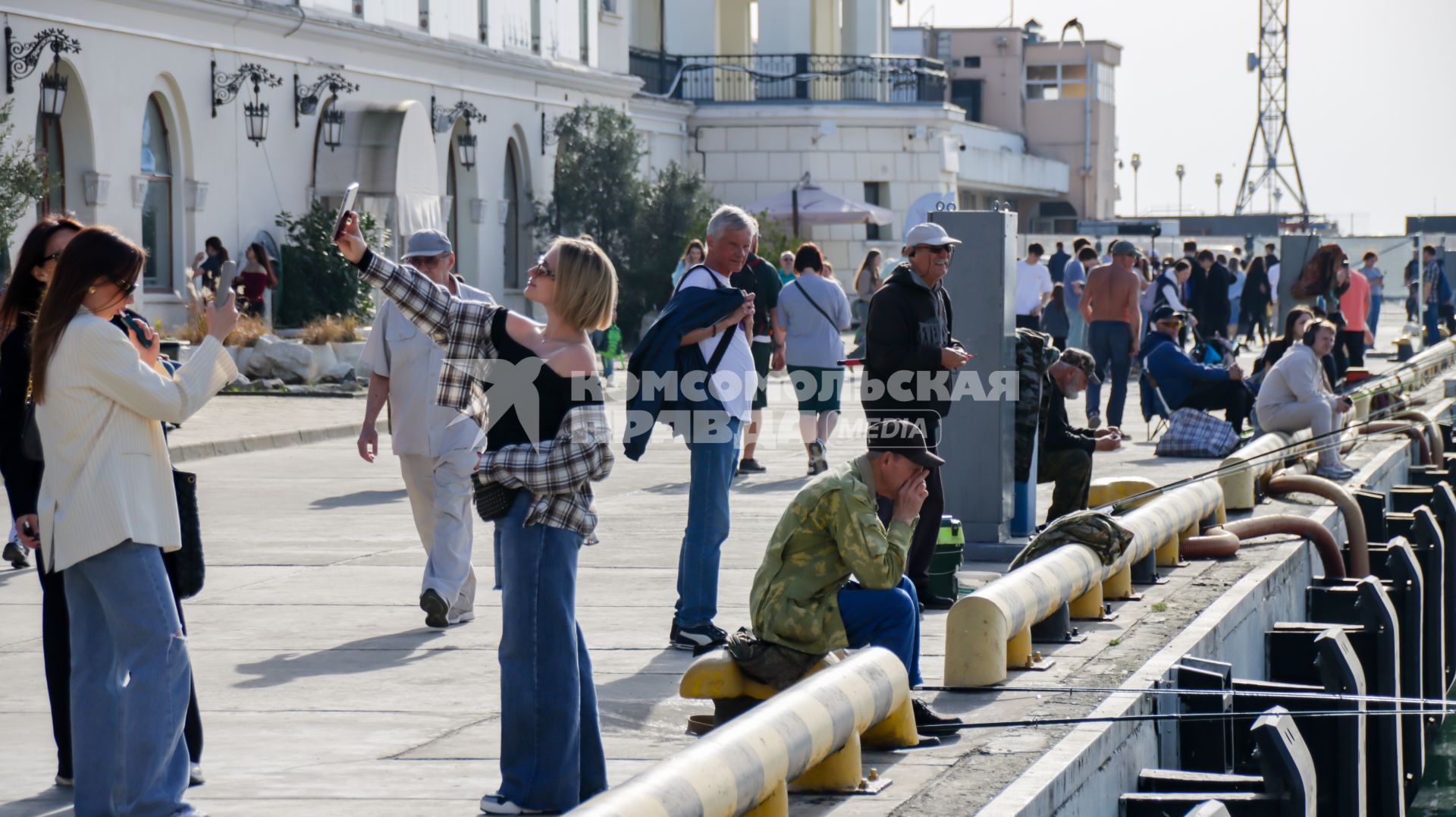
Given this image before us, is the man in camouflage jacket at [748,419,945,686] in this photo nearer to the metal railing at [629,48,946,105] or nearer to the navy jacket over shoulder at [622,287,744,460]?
the navy jacket over shoulder at [622,287,744,460]

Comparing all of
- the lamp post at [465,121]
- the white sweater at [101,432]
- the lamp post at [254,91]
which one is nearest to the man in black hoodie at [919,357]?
the white sweater at [101,432]

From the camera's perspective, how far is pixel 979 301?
1097 centimetres

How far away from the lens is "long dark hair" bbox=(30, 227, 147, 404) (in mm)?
5422

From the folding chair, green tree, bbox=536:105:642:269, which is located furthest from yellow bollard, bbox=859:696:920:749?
green tree, bbox=536:105:642:269

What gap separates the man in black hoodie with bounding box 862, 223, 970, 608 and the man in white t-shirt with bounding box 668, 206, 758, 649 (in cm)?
98

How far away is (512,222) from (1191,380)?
18464mm

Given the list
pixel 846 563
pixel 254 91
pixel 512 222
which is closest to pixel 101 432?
pixel 846 563

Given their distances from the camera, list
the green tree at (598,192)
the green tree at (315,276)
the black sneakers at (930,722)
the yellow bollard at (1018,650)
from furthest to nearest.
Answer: the green tree at (598,192) → the green tree at (315,276) → the yellow bollard at (1018,650) → the black sneakers at (930,722)

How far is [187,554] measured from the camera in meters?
6.11

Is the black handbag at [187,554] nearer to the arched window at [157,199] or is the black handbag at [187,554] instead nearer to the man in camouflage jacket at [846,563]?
the man in camouflage jacket at [846,563]

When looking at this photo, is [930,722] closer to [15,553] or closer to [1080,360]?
[1080,360]

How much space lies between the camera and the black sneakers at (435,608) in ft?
28.7

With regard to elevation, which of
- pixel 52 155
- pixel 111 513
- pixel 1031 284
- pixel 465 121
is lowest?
pixel 111 513

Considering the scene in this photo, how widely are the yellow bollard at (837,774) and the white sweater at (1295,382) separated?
371 inches
